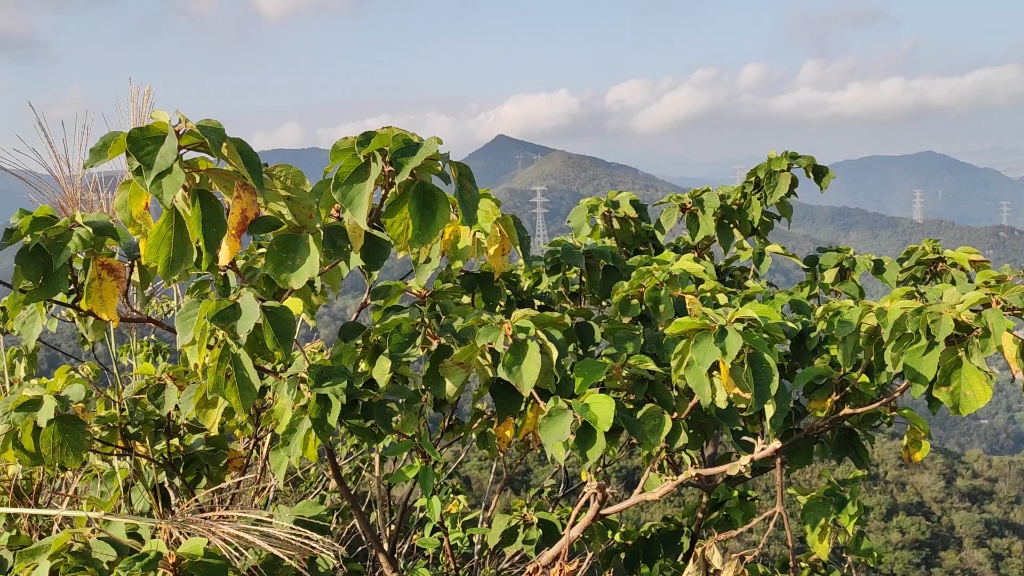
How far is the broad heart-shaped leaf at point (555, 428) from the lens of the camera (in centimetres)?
178

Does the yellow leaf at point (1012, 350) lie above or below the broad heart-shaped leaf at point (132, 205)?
below

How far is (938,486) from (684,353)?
129 feet

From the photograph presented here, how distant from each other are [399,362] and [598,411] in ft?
2.38

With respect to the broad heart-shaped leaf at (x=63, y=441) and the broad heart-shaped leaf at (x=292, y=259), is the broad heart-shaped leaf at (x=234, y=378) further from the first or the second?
the broad heart-shaped leaf at (x=63, y=441)

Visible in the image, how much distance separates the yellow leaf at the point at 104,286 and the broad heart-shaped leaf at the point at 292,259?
0.60m

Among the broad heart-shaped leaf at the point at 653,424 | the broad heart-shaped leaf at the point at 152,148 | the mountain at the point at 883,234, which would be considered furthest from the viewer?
the mountain at the point at 883,234

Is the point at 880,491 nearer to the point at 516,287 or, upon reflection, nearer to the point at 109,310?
the point at 516,287

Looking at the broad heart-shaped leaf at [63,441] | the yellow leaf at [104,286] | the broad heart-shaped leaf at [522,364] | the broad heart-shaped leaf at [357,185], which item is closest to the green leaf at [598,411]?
the broad heart-shaped leaf at [522,364]

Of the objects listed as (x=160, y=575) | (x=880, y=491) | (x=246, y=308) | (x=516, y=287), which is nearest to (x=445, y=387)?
(x=246, y=308)

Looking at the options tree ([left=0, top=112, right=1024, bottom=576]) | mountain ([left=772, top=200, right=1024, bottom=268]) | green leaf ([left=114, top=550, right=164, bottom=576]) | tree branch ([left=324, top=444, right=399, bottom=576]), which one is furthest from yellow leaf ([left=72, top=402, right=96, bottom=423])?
mountain ([left=772, top=200, right=1024, bottom=268])

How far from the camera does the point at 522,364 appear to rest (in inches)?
70.3

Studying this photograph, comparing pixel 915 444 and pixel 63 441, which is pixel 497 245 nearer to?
pixel 63 441

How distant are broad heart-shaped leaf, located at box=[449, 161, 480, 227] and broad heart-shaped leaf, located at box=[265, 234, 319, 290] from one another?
419 millimetres

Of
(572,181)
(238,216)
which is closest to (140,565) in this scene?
(238,216)
